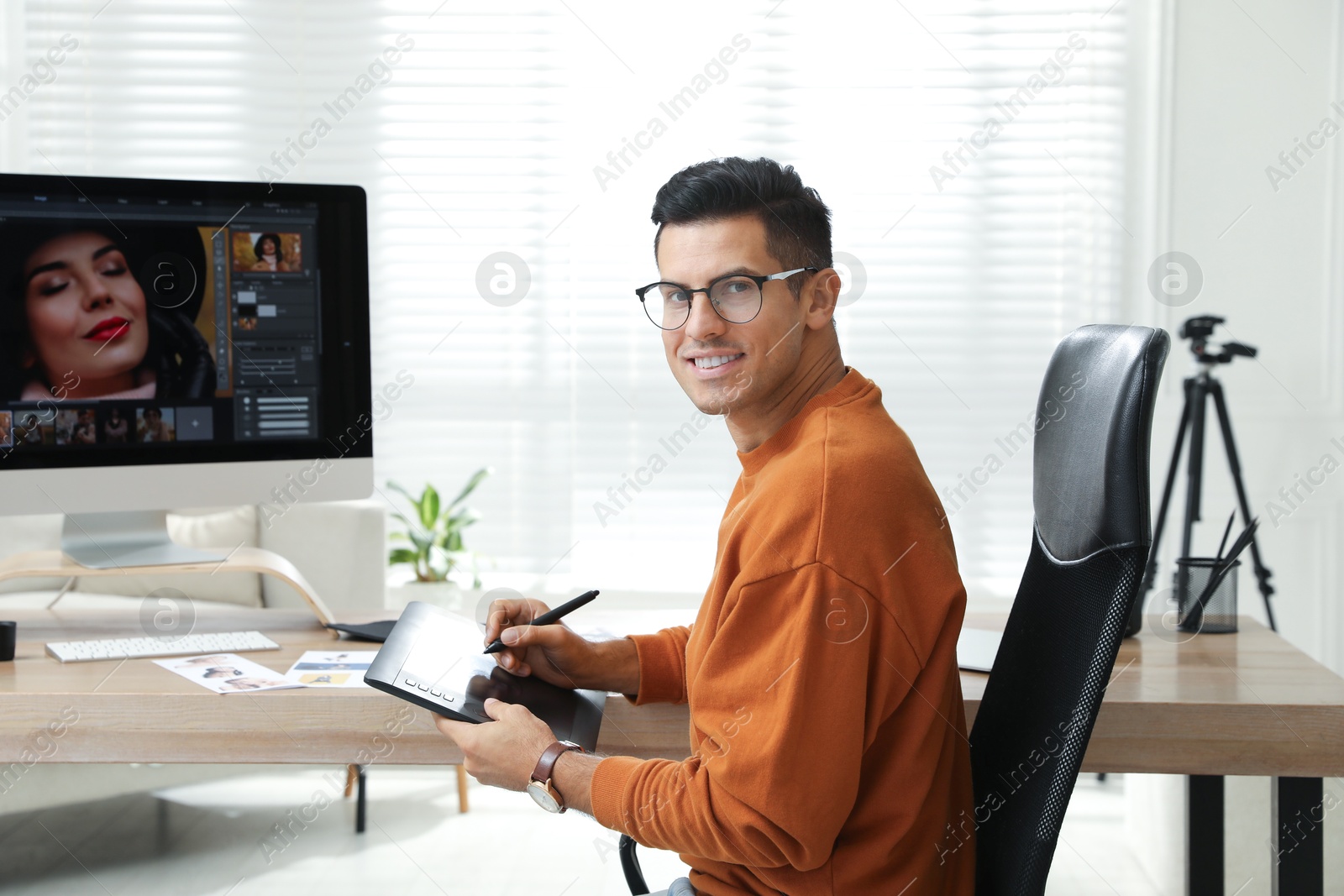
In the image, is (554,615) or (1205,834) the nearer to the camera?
(554,615)

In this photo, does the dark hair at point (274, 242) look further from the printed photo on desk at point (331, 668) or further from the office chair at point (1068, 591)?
the office chair at point (1068, 591)

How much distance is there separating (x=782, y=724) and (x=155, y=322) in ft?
4.36

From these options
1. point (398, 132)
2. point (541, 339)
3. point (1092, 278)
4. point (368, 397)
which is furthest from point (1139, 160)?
point (368, 397)

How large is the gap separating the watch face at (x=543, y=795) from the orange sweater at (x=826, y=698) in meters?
0.06

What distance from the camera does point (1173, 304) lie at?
3.57m

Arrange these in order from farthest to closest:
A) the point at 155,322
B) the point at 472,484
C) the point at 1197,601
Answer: the point at 472,484 → the point at 155,322 → the point at 1197,601

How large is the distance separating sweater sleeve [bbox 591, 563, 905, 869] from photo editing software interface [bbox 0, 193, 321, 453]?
1098 millimetres

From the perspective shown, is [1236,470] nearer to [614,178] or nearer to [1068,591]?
[614,178]

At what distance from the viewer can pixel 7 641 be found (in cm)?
159

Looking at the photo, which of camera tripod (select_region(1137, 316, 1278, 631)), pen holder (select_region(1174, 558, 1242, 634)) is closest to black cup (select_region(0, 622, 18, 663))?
pen holder (select_region(1174, 558, 1242, 634))

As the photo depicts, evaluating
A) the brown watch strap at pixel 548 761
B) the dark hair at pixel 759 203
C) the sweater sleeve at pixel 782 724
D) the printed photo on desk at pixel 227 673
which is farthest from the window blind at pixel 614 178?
the sweater sleeve at pixel 782 724

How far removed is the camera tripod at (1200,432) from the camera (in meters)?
3.19

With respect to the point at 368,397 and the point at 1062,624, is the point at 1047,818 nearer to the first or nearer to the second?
the point at 1062,624

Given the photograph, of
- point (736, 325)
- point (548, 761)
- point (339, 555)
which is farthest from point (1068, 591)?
point (339, 555)
